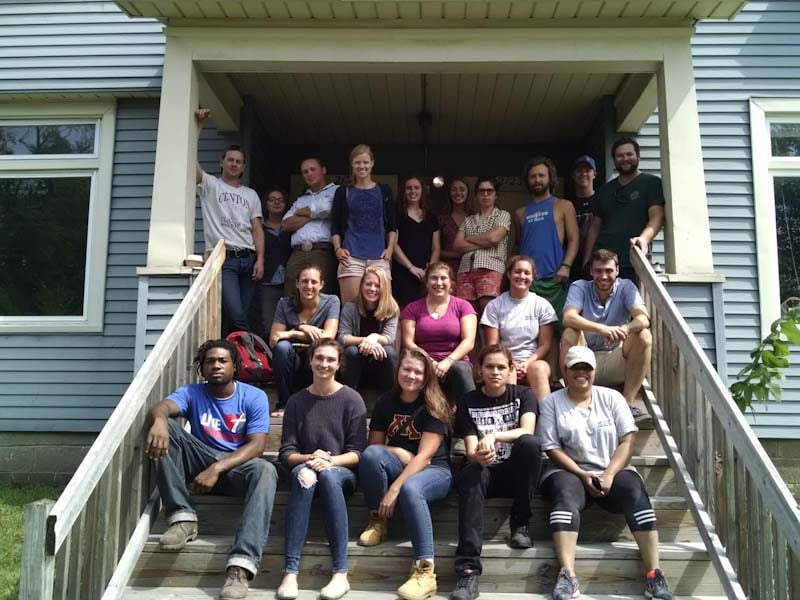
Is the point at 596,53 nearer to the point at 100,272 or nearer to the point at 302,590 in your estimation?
the point at 302,590

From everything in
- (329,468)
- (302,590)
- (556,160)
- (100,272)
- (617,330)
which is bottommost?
(302,590)

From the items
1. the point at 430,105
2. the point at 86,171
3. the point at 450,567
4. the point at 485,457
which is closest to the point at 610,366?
the point at 485,457

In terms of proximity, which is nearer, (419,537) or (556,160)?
(419,537)

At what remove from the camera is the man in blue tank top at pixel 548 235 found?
4941mm

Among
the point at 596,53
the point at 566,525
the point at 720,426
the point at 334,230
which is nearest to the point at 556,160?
the point at 596,53

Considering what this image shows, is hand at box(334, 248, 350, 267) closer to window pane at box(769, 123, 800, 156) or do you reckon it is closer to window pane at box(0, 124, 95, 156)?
window pane at box(0, 124, 95, 156)

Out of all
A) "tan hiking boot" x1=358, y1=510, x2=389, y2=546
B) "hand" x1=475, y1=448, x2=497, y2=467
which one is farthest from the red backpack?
"hand" x1=475, y1=448, x2=497, y2=467

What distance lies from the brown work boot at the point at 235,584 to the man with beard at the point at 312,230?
7.39 ft

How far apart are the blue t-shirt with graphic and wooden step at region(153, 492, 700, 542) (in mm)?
287

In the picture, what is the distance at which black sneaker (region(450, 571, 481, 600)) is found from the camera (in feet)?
10.5

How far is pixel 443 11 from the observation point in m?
4.89

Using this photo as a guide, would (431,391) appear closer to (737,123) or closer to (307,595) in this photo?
(307,595)

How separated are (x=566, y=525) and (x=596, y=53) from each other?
3.09 m

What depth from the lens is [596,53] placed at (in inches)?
196
